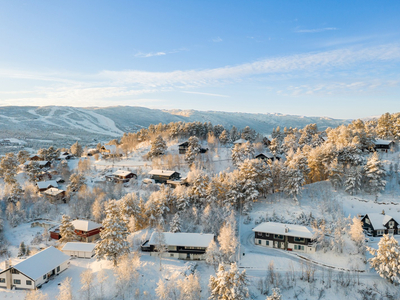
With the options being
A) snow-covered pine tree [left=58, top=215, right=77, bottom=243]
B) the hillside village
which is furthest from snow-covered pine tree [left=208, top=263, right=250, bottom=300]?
snow-covered pine tree [left=58, top=215, right=77, bottom=243]

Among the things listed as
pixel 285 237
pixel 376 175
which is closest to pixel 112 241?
pixel 285 237

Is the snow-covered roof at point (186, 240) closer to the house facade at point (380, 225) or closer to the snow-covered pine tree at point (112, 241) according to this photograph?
the snow-covered pine tree at point (112, 241)

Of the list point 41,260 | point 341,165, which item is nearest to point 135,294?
point 41,260

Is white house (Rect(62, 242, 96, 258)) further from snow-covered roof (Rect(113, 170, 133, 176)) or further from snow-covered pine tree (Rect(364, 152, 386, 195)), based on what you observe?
snow-covered pine tree (Rect(364, 152, 386, 195))

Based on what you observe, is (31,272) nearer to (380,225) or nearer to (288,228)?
(288,228)

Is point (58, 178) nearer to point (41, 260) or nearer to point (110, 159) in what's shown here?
point (110, 159)
